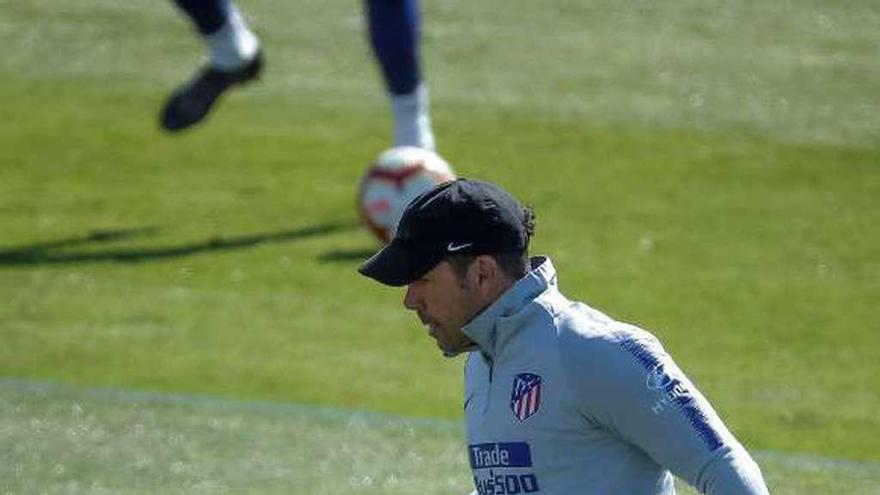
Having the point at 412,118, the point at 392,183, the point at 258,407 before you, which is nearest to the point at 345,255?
the point at 392,183

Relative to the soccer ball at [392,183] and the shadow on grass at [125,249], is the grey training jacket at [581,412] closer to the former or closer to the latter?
the soccer ball at [392,183]

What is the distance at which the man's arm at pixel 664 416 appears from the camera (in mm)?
4699

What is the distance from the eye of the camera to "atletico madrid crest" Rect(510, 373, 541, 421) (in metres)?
4.92

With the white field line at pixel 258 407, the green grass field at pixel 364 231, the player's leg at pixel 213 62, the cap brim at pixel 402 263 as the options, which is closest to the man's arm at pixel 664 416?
the cap brim at pixel 402 263

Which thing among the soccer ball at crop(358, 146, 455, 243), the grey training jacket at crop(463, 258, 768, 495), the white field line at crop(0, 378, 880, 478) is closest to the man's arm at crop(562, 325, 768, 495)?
the grey training jacket at crop(463, 258, 768, 495)

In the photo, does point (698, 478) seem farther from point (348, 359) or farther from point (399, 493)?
point (348, 359)

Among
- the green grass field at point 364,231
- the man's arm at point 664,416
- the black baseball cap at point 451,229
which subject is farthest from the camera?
the green grass field at point 364,231

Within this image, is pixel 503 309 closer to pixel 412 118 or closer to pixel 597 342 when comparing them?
pixel 597 342

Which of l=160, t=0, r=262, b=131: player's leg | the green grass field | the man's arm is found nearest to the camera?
the man's arm

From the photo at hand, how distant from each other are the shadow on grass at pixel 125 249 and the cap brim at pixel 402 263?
A: 729cm

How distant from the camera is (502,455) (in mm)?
5004

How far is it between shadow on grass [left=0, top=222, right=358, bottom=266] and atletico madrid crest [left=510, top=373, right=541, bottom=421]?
24.1ft

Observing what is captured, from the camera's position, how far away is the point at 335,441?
9.35 m

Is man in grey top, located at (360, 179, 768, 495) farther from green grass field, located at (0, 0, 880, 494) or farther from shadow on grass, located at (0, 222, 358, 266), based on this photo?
shadow on grass, located at (0, 222, 358, 266)
